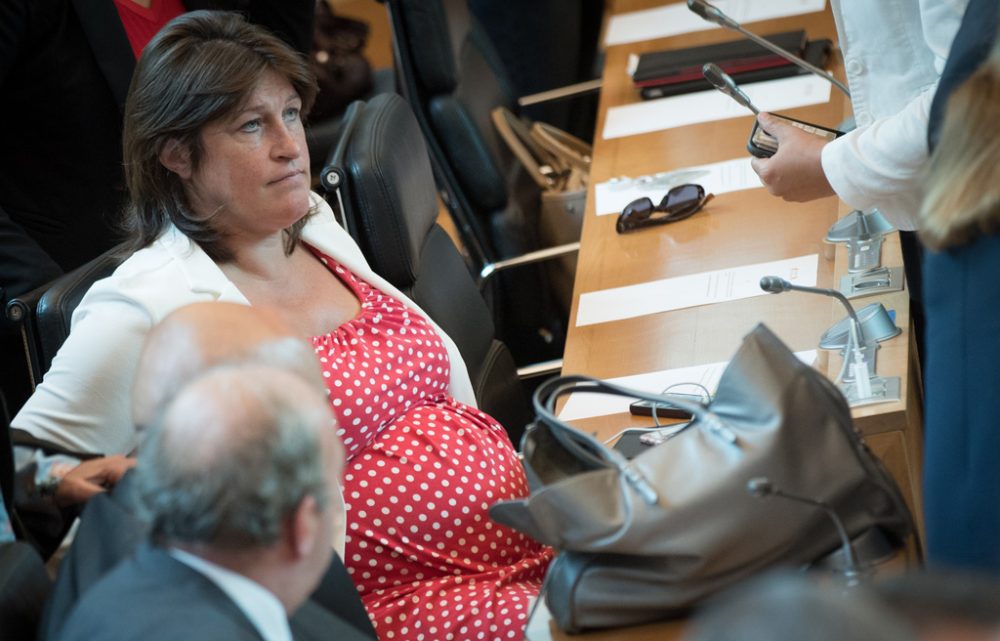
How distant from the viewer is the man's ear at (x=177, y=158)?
1915mm

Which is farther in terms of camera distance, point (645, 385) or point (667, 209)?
point (667, 209)

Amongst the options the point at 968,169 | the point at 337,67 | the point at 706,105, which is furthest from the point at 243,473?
the point at 337,67

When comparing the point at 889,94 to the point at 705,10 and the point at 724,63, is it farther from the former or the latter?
the point at 724,63

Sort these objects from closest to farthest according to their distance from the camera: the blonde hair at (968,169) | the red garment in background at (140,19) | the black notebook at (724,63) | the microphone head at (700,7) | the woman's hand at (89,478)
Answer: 1. the blonde hair at (968,169)
2. the woman's hand at (89,478)
3. the microphone head at (700,7)
4. the red garment in background at (140,19)
5. the black notebook at (724,63)

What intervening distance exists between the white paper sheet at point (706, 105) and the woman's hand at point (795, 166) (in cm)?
98

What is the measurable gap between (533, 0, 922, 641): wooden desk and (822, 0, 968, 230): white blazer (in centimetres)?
23

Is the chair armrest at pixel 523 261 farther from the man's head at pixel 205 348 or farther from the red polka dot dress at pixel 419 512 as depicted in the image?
the man's head at pixel 205 348

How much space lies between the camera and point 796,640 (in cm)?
71

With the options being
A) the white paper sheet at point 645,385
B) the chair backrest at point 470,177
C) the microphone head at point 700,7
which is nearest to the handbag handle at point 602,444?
the white paper sheet at point 645,385

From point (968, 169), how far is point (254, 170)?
1.09 m

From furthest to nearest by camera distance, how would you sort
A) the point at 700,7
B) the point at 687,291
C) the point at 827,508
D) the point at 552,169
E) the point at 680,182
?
the point at 552,169
the point at 680,182
the point at 687,291
the point at 700,7
the point at 827,508

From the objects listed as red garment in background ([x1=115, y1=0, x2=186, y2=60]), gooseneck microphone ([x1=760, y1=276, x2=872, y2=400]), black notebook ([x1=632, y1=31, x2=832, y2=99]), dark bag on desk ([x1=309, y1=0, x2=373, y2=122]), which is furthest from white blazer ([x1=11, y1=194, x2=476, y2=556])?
dark bag on desk ([x1=309, y1=0, x2=373, y2=122])

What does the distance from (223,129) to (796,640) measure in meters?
1.42

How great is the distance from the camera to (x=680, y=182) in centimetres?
272
